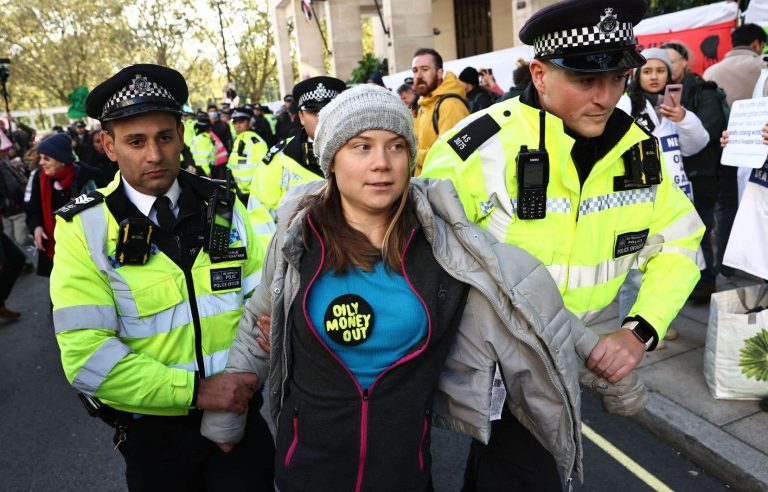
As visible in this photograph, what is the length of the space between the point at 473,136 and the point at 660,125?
314 centimetres

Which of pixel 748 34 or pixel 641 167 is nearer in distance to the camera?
pixel 641 167

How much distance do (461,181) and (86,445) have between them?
11.8 ft

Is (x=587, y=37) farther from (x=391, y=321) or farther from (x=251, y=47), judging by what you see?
(x=251, y=47)

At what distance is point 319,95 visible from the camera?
4477mm

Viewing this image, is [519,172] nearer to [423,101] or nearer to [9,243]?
[423,101]

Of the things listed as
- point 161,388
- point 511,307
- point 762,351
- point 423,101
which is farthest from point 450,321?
point 423,101

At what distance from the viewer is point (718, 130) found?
4.77 meters

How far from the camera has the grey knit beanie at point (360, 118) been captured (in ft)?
5.59

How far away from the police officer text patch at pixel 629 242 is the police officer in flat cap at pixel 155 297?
1403 millimetres

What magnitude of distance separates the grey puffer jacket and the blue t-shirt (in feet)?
0.41

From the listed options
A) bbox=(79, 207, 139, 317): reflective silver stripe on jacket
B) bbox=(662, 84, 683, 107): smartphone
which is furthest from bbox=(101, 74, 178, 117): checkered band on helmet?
bbox=(662, 84, 683, 107): smartphone

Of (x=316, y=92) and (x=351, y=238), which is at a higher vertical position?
(x=316, y=92)

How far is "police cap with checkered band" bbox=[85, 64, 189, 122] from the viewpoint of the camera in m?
2.05

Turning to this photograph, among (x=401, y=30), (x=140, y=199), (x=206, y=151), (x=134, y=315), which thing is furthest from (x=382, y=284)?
(x=401, y=30)
